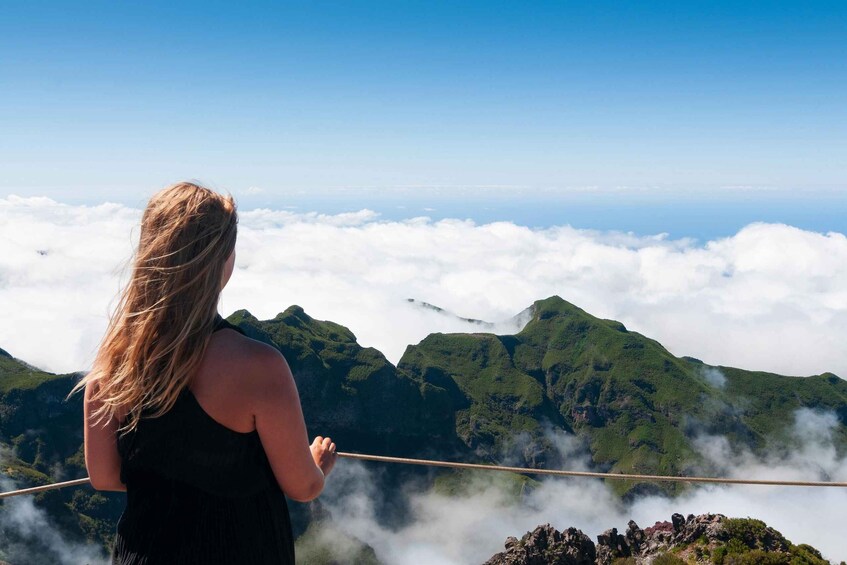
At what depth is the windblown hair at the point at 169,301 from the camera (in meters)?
2.70

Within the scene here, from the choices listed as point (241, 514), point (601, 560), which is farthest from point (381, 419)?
point (241, 514)

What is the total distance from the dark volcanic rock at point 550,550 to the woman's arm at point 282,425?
122 feet

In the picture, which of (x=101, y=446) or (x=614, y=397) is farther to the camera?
(x=614, y=397)

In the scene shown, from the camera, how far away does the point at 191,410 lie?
2779mm

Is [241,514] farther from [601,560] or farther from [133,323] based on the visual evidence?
[601,560]

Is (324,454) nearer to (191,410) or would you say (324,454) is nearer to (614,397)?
(191,410)

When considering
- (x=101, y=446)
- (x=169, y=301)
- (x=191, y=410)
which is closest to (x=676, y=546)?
(x=101, y=446)

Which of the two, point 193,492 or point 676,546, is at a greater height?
point 193,492

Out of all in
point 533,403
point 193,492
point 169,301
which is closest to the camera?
point 169,301

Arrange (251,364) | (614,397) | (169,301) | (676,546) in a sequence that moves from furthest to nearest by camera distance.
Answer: (614,397)
(676,546)
(169,301)
(251,364)

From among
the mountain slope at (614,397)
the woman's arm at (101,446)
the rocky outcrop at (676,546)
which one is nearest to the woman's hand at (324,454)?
the woman's arm at (101,446)

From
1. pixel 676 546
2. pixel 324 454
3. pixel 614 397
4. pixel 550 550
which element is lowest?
pixel 614 397

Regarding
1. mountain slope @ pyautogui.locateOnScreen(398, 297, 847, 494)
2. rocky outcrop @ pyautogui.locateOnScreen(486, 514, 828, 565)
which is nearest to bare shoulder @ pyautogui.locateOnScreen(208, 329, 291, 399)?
rocky outcrop @ pyautogui.locateOnScreen(486, 514, 828, 565)

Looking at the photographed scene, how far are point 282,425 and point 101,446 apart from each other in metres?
1.21
